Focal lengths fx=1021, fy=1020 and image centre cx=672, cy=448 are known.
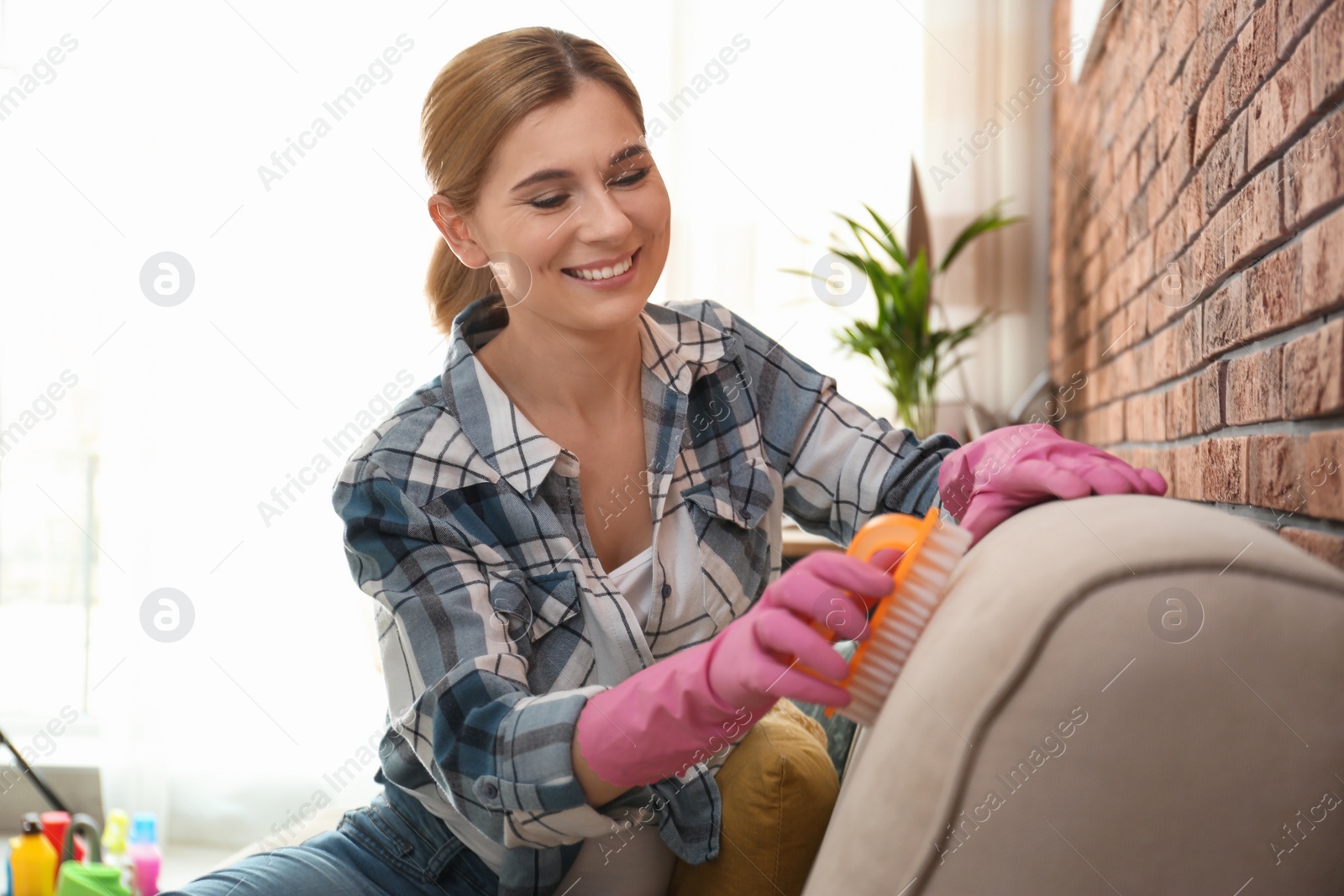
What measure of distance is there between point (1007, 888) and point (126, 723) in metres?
3.04

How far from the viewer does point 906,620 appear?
2.06 feet

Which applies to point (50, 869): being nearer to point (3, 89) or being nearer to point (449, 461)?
point (449, 461)

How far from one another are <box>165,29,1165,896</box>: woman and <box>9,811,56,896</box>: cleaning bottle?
1.09 metres

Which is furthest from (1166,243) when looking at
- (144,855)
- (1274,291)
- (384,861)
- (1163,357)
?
(144,855)

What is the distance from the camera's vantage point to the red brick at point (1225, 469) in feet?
3.06

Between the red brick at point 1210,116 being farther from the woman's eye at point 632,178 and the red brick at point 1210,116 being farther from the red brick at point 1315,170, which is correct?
the woman's eye at point 632,178

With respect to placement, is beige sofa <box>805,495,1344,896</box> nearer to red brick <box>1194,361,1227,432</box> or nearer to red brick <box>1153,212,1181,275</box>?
red brick <box>1194,361,1227,432</box>

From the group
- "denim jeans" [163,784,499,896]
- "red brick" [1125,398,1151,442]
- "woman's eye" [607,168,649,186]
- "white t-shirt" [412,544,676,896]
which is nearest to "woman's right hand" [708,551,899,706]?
"white t-shirt" [412,544,676,896]

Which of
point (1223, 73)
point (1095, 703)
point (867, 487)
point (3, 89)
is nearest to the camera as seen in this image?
point (1095, 703)

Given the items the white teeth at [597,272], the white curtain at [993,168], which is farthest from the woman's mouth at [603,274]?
the white curtain at [993,168]

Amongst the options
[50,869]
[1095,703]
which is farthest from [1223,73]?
[50,869]

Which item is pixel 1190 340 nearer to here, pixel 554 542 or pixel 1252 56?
pixel 1252 56

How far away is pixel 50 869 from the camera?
5.99ft

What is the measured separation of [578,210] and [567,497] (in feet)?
1.02
